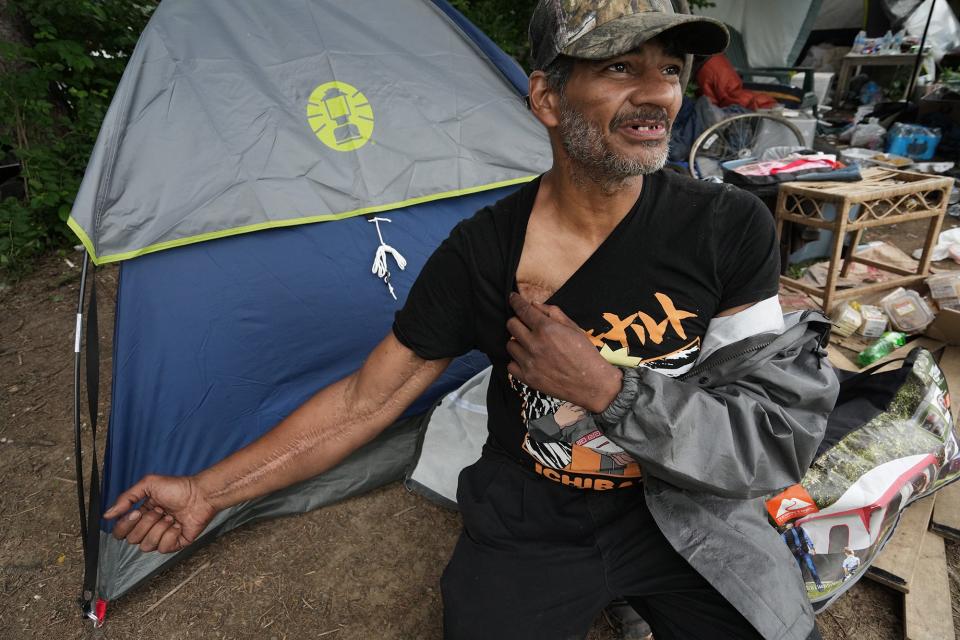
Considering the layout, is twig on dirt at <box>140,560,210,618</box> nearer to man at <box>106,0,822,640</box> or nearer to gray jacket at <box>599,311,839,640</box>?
man at <box>106,0,822,640</box>

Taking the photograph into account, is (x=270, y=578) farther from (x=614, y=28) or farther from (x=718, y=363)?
(x=614, y=28)

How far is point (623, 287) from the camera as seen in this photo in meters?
1.26

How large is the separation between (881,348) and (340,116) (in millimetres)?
2723

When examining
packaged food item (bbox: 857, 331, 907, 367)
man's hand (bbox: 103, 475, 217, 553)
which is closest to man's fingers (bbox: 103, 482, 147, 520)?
man's hand (bbox: 103, 475, 217, 553)

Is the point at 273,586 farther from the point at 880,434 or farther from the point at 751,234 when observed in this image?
the point at 880,434

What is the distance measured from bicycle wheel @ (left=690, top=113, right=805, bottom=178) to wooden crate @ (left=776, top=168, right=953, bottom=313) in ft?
5.18

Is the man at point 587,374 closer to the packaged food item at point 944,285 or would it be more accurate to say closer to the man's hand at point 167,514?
the man's hand at point 167,514

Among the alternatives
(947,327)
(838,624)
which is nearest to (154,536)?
(838,624)

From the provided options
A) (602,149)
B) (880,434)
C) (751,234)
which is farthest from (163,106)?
(880,434)

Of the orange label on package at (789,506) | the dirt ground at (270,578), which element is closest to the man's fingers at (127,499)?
the dirt ground at (270,578)

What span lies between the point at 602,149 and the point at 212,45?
162 cm

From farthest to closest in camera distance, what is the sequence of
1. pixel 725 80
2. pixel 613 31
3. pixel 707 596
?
pixel 725 80, pixel 707 596, pixel 613 31

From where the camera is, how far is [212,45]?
208 cm

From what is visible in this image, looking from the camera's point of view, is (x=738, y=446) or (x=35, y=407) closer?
(x=738, y=446)
